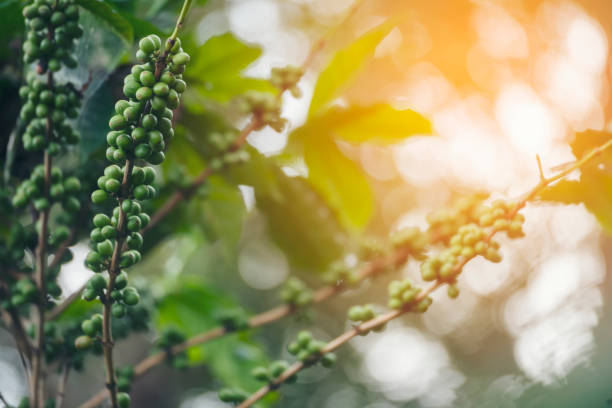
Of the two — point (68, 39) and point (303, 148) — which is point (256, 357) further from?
point (68, 39)

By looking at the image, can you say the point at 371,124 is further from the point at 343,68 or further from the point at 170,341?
the point at 170,341

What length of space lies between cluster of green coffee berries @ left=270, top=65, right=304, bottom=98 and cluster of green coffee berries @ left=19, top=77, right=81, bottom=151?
314 millimetres

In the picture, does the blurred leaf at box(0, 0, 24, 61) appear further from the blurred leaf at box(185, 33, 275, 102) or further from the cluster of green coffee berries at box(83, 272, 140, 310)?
the cluster of green coffee berries at box(83, 272, 140, 310)

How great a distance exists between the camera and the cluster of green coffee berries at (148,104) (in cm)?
42

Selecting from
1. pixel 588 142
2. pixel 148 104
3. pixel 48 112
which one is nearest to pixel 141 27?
pixel 48 112

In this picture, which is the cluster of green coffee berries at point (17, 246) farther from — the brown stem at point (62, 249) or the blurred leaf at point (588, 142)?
the blurred leaf at point (588, 142)

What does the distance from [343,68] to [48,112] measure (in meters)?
0.50

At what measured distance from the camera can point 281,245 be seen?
3.41 feet

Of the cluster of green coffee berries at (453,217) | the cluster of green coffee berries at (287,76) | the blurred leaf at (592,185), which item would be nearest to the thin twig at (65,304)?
the cluster of green coffee berries at (287,76)

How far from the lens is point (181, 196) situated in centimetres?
89

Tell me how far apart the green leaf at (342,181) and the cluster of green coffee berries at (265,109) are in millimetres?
151

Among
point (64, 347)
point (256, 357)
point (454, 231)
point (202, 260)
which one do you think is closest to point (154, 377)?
point (202, 260)

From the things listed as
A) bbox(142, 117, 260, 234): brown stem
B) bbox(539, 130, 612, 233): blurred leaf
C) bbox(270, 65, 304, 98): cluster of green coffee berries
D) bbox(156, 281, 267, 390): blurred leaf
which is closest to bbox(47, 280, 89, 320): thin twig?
bbox(142, 117, 260, 234): brown stem

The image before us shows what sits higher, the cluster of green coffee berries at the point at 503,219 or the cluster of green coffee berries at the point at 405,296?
the cluster of green coffee berries at the point at 503,219
